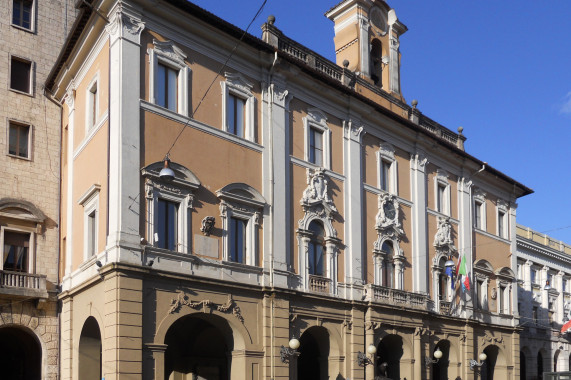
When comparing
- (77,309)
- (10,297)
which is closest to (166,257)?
(77,309)

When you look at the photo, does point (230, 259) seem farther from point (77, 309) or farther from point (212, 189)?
point (77, 309)

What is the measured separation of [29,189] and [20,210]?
3.08 feet

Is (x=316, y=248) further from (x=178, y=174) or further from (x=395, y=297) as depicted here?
(x=178, y=174)

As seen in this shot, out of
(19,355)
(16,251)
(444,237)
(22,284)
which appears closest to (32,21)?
(16,251)

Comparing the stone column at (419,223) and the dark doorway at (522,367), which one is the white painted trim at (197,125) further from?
the dark doorway at (522,367)

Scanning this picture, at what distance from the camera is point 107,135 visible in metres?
22.4

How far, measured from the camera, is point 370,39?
113ft

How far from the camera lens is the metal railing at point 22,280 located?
24659 mm

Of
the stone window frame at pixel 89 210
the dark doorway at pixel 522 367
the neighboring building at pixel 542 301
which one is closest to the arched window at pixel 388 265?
the stone window frame at pixel 89 210

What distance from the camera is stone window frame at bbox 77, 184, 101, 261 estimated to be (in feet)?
75.2

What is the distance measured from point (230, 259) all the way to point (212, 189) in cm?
238

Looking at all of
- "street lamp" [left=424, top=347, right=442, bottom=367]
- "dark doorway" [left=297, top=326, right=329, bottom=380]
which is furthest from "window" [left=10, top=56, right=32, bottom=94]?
"street lamp" [left=424, top=347, right=442, bottom=367]

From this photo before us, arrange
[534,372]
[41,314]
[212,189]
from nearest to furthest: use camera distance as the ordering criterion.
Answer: [212,189] < [41,314] < [534,372]

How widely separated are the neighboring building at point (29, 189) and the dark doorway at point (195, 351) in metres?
4.01
